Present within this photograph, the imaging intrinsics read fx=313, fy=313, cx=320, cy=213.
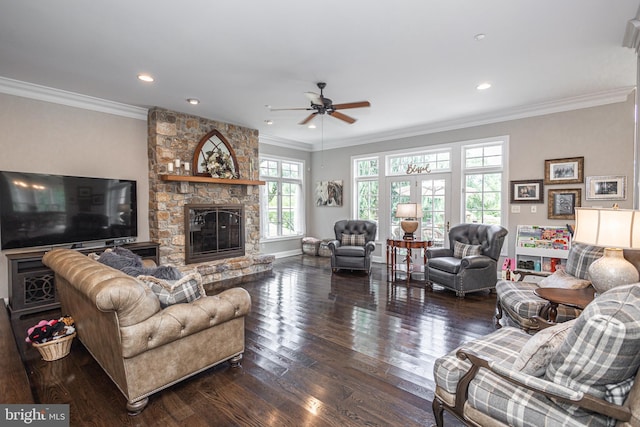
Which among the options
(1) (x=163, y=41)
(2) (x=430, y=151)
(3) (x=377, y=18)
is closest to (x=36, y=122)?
(1) (x=163, y=41)

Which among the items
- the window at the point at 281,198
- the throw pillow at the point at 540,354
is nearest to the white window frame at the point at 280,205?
the window at the point at 281,198

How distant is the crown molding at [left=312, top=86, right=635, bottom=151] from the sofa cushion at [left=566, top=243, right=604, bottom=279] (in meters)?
2.67

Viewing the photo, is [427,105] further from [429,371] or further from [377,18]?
[429,371]

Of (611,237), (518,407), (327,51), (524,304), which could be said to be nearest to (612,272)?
(611,237)

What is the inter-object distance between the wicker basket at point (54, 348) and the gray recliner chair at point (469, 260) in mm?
4506

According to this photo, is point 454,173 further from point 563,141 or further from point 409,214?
point 563,141

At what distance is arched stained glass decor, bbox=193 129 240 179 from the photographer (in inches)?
220

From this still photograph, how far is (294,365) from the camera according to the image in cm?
263

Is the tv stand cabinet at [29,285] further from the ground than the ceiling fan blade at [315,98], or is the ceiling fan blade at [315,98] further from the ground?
the ceiling fan blade at [315,98]

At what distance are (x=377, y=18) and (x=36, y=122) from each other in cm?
452

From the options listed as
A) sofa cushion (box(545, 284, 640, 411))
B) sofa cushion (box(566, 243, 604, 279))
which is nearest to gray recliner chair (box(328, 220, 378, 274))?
sofa cushion (box(566, 243, 604, 279))

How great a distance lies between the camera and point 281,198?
773 centimetres

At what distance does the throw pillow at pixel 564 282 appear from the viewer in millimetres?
2865

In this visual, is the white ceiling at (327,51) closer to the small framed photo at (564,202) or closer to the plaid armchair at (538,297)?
the small framed photo at (564,202)
